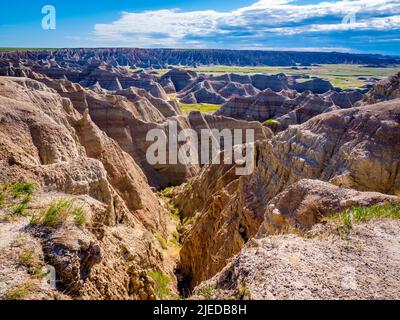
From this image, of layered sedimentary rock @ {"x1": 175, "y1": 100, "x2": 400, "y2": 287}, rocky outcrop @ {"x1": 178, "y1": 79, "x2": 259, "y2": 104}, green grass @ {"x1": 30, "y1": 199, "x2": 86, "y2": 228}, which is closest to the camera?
green grass @ {"x1": 30, "y1": 199, "x2": 86, "y2": 228}

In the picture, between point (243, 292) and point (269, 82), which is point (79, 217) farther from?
point (269, 82)

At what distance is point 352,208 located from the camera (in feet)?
32.5

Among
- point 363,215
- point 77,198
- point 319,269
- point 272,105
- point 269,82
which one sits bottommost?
point 319,269

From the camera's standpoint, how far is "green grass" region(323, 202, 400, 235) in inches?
354

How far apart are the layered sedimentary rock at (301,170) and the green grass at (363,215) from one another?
6866 mm

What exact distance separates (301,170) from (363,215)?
10.1 m

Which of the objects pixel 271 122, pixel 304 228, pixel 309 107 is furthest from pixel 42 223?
pixel 309 107

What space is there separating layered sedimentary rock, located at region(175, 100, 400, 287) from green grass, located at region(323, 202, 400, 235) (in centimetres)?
687

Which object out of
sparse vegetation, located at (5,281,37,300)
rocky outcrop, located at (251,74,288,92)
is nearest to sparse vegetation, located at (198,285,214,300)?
sparse vegetation, located at (5,281,37,300)

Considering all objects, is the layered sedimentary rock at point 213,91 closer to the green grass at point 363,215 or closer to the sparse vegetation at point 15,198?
the green grass at point 363,215

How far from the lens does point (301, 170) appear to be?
19.2m

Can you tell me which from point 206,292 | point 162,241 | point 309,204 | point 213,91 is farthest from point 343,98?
point 206,292

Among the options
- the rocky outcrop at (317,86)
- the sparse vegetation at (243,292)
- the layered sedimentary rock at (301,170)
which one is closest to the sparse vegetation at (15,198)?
the sparse vegetation at (243,292)

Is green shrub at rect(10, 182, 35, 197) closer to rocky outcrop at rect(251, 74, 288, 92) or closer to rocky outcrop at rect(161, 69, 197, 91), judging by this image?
rocky outcrop at rect(251, 74, 288, 92)
